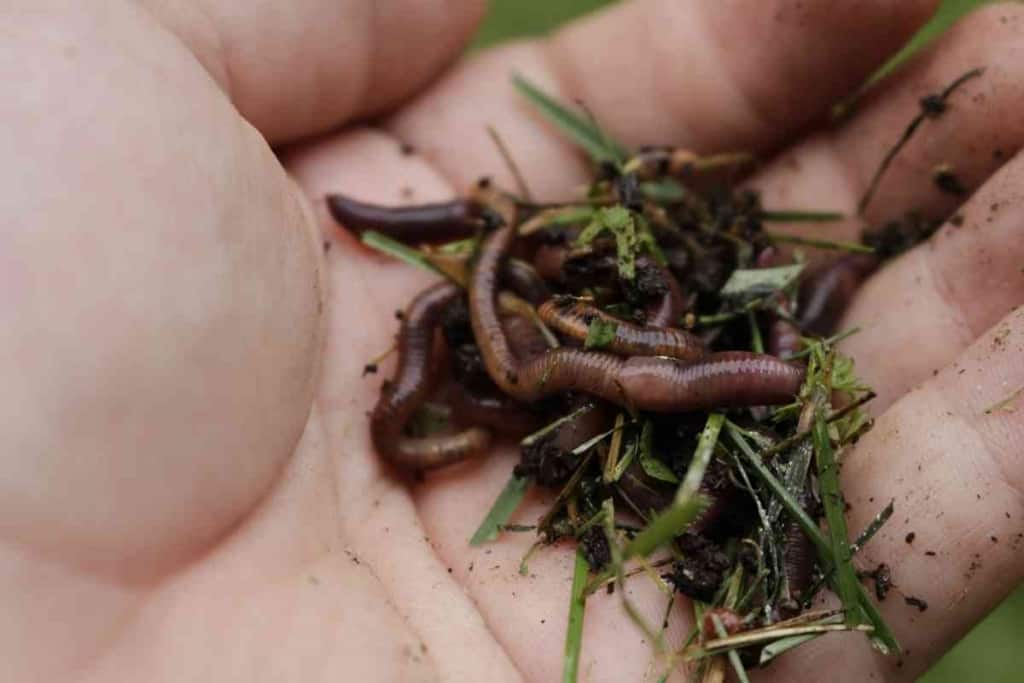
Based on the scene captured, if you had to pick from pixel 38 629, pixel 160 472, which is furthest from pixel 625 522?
pixel 38 629

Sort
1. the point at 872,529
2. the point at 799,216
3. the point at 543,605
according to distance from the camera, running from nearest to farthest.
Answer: the point at 872,529 → the point at 543,605 → the point at 799,216

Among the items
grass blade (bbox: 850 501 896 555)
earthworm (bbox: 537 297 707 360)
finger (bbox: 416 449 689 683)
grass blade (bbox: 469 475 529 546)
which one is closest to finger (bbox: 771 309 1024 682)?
grass blade (bbox: 850 501 896 555)

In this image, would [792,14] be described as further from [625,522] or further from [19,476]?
[19,476]

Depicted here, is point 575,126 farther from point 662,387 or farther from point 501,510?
point 501,510

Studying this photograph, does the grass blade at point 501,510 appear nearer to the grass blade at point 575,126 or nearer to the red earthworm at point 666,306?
the red earthworm at point 666,306

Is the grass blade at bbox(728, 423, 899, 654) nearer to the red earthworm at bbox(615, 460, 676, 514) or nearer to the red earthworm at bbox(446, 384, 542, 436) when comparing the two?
the red earthworm at bbox(615, 460, 676, 514)

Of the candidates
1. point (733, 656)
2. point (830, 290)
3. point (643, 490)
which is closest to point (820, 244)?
point (830, 290)
